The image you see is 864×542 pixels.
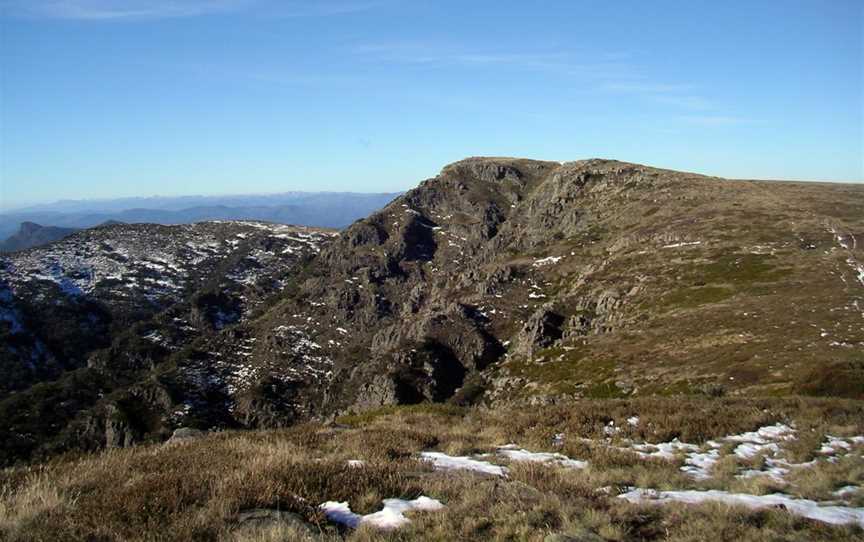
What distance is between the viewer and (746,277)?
2985 inches

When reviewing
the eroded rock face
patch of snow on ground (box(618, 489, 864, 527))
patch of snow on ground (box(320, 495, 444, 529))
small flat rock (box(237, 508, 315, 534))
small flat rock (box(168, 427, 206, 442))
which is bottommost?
the eroded rock face

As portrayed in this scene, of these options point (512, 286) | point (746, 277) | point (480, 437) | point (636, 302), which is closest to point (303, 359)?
point (512, 286)

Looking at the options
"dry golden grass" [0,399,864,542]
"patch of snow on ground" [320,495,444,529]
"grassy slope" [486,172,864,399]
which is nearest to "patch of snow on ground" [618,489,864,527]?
"dry golden grass" [0,399,864,542]

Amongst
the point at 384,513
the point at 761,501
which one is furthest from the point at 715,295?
the point at 384,513

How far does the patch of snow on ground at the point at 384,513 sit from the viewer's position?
837cm

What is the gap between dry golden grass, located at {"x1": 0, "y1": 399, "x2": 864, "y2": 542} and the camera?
7844mm

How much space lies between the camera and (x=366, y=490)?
31.7 feet

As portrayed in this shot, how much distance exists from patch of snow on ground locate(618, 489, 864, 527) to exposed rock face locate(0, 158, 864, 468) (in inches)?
1161

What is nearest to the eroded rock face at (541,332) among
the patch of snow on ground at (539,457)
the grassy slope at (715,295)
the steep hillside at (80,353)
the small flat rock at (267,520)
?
the grassy slope at (715,295)

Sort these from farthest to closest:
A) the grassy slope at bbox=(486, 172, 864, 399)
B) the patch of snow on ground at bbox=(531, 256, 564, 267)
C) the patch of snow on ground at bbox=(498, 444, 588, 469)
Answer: the patch of snow on ground at bbox=(531, 256, 564, 267), the grassy slope at bbox=(486, 172, 864, 399), the patch of snow on ground at bbox=(498, 444, 588, 469)

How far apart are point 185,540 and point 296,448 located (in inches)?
234

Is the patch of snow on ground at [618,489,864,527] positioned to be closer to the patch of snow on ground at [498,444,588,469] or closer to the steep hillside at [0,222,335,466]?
the patch of snow on ground at [498,444,588,469]

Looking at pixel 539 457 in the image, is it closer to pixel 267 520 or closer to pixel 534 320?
pixel 267 520

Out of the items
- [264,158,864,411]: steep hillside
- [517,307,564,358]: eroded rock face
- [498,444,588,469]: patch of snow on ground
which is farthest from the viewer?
[517,307,564,358]: eroded rock face
